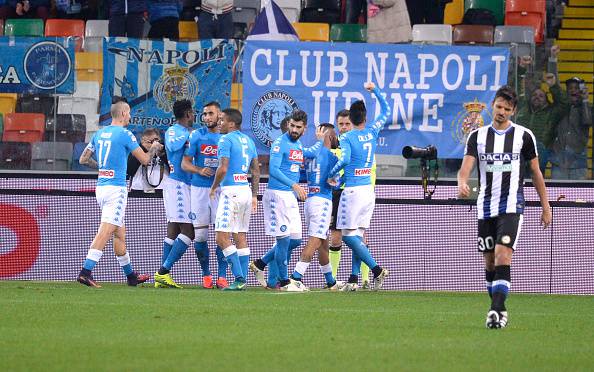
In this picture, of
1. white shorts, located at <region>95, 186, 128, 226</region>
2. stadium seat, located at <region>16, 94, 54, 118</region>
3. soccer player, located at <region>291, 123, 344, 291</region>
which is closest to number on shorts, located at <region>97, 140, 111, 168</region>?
white shorts, located at <region>95, 186, 128, 226</region>

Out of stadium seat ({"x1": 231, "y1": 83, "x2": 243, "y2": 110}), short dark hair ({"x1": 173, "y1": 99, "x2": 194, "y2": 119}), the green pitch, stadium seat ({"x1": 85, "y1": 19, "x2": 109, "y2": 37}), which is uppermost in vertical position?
stadium seat ({"x1": 85, "y1": 19, "x2": 109, "y2": 37})

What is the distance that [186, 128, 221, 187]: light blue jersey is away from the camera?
1612 centimetres

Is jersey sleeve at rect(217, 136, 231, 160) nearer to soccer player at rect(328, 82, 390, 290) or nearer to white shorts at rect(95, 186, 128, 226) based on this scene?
white shorts at rect(95, 186, 128, 226)

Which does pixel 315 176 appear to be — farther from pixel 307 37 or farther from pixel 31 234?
pixel 307 37

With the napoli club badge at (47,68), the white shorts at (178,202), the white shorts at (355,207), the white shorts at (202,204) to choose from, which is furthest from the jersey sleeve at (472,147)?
the napoli club badge at (47,68)

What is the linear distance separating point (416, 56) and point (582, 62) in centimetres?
386

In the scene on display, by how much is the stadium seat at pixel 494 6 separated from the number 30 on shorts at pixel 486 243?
1211 centimetres

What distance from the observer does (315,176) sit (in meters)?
16.2

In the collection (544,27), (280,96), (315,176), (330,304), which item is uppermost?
(544,27)

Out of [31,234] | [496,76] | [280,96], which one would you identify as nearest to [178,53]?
[280,96]

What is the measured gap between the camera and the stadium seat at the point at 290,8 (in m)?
22.3

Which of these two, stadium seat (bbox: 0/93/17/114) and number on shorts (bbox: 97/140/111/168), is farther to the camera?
stadium seat (bbox: 0/93/17/114)

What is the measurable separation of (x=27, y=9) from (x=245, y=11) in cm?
425

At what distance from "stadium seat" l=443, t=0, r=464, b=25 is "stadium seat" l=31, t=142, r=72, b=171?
7.73m
